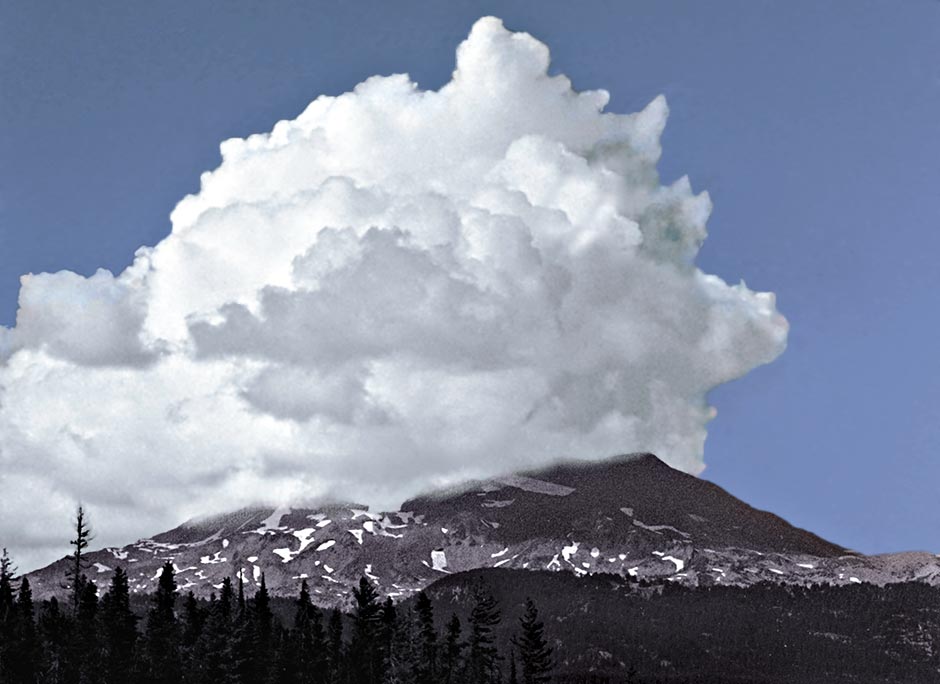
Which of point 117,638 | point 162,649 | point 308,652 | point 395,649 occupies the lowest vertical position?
point 395,649

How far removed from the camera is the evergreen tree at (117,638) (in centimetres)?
13375

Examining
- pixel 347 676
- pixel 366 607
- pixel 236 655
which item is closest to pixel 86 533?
pixel 236 655

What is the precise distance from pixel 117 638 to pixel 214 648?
1184cm

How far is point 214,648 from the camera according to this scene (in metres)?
135

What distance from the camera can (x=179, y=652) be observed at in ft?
463

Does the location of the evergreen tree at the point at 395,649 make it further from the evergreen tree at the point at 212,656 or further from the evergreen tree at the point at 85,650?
the evergreen tree at the point at 85,650

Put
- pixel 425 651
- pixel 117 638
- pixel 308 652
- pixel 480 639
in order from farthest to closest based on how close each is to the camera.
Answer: pixel 425 651
pixel 480 639
pixel 308 652
pixel 117 638

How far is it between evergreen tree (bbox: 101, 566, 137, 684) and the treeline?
132 mm

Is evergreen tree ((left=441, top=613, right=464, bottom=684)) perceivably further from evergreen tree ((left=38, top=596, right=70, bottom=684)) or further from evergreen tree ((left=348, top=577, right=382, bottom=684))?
evergreen tree ((left=38, top=596, right=70, bottom=684))

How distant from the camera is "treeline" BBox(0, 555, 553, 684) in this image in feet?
439

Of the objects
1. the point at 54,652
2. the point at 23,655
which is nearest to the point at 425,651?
the point at 54,652

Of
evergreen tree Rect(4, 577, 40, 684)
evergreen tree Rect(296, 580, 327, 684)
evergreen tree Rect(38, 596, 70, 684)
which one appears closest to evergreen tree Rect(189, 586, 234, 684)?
evergreen tree Rect(296, 580, 327, 684)

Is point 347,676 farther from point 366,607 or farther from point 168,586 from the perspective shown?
point 168,586

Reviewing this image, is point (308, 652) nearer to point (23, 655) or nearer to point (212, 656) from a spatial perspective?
point (212, 656)
